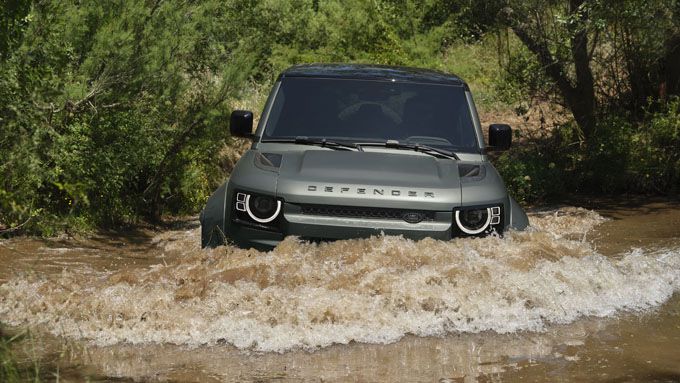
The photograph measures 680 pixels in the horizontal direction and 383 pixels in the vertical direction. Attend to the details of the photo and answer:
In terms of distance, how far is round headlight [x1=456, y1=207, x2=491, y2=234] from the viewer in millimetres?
7168

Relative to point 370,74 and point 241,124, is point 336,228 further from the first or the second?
point 370,74

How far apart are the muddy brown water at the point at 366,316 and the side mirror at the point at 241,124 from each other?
1.18 meters

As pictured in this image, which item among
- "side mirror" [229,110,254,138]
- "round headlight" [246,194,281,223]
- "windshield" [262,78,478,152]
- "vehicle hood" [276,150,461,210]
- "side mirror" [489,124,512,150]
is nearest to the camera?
"vehicle hood" [276,150,461,210]

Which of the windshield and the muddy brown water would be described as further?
the windshield

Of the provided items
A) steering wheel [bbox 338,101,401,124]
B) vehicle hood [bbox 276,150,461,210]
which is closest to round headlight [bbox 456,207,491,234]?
vehicle hood [bbox 276,150,461,210]

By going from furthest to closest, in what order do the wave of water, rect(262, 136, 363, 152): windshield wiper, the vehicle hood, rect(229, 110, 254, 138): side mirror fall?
rect(229, 110, 254, 138): side mirror
rect(262, 136, 363, 152): windshield wiper
the vehicle hood
the wave of water

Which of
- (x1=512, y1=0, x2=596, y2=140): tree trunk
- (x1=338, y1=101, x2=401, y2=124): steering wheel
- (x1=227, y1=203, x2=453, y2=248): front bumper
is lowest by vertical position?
(x1=227, y1=203, x2=453, y2=248): front bumper

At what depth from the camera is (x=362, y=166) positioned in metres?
7.32

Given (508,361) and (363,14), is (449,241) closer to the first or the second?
(508,361)

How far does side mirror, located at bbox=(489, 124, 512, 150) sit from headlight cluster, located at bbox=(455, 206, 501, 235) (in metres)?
1.18

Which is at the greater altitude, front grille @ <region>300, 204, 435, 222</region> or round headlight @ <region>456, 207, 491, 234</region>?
front grille @ <region>300, 204, 435, 222</region>

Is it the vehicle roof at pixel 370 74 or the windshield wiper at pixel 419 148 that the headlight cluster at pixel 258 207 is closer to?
the windshield wiper at pixel 419 148

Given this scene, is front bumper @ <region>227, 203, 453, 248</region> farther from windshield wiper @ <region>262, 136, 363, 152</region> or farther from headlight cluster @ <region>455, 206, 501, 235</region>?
windshield wiper @ <region>262, 136, 363, 152</region>

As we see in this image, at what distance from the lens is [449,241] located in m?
7.13
